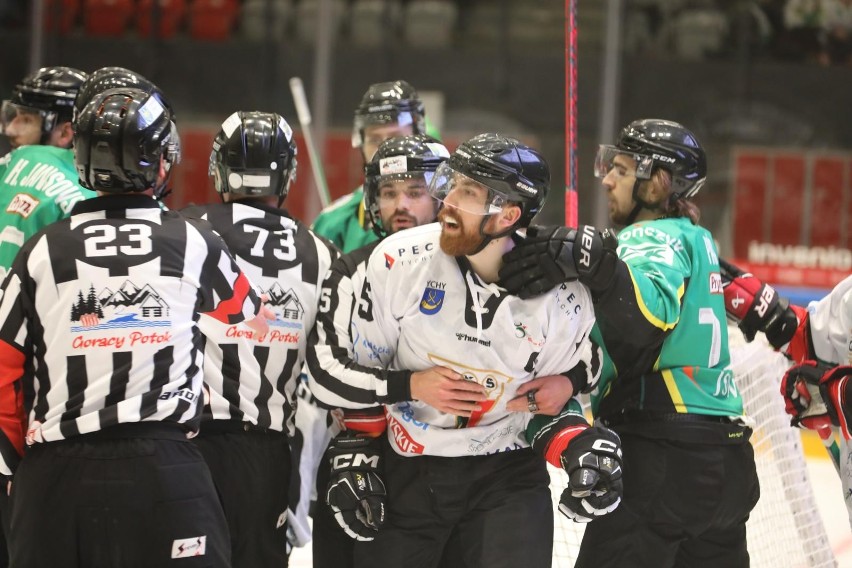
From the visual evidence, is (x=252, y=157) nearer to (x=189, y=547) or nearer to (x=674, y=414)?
(x=189, y=547)

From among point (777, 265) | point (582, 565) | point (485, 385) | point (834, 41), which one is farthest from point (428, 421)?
point (834, 41)

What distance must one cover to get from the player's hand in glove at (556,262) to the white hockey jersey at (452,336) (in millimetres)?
41

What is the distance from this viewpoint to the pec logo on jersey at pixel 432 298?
2.39m

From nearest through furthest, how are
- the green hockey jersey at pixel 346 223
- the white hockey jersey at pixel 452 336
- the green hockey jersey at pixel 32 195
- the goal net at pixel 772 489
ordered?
the white hockey jersey at pixel 452 336, the green hockey jersey at pixel 32 195, the goal net at pixel 772 489, the green hockey jersey at pixel 346 223

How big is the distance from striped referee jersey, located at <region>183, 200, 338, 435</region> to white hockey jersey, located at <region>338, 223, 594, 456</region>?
13.0 inches

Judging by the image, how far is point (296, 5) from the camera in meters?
9.26

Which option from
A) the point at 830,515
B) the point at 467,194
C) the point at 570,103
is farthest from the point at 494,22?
the point at 467,194

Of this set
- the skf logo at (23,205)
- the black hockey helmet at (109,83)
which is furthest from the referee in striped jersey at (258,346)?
the skf logo at (23,205)

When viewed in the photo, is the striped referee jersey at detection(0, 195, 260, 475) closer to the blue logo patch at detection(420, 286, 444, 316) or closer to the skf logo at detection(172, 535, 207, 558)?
the skf logo at detection(172, 535, 207, 558)

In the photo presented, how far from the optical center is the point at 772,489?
13.8 feet

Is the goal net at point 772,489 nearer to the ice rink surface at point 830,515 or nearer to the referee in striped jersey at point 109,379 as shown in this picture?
the ice rink surface at point 830,515

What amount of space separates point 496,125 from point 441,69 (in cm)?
62

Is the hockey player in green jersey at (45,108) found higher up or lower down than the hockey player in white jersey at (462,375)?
higher up

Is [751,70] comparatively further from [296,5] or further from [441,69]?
[296,5]
